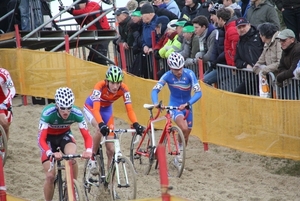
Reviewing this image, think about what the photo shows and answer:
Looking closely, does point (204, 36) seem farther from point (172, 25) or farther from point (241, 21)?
point (241, 21)

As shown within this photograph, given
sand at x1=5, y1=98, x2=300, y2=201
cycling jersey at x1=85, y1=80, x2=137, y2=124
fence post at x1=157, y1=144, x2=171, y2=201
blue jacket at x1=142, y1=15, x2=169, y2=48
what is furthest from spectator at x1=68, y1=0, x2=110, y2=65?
fence post at x1=157, y1=144, x2=171, y2=201

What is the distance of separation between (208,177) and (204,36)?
299 centimetres

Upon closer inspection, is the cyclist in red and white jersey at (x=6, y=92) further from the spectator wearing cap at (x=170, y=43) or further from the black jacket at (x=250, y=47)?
the black jacket at (x=250, y=47)

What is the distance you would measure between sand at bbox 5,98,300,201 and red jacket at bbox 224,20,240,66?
1663mm

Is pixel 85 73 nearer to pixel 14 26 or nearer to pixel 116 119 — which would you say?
pixel 116 119

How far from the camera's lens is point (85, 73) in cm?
1731

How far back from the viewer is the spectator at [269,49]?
1279 cm

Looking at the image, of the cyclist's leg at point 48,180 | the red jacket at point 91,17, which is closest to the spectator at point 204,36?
the red jacket at point 91,17

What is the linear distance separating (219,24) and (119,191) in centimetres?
425

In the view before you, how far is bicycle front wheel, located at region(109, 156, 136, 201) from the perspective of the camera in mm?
10992

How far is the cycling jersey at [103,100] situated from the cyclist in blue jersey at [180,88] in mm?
866

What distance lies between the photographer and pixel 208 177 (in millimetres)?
13164

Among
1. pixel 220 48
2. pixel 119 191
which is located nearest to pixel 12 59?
pixel 220 48

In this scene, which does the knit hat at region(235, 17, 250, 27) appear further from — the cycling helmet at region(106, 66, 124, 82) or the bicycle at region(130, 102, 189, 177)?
the cycling helmet at region(106, 66, 124, 82)
